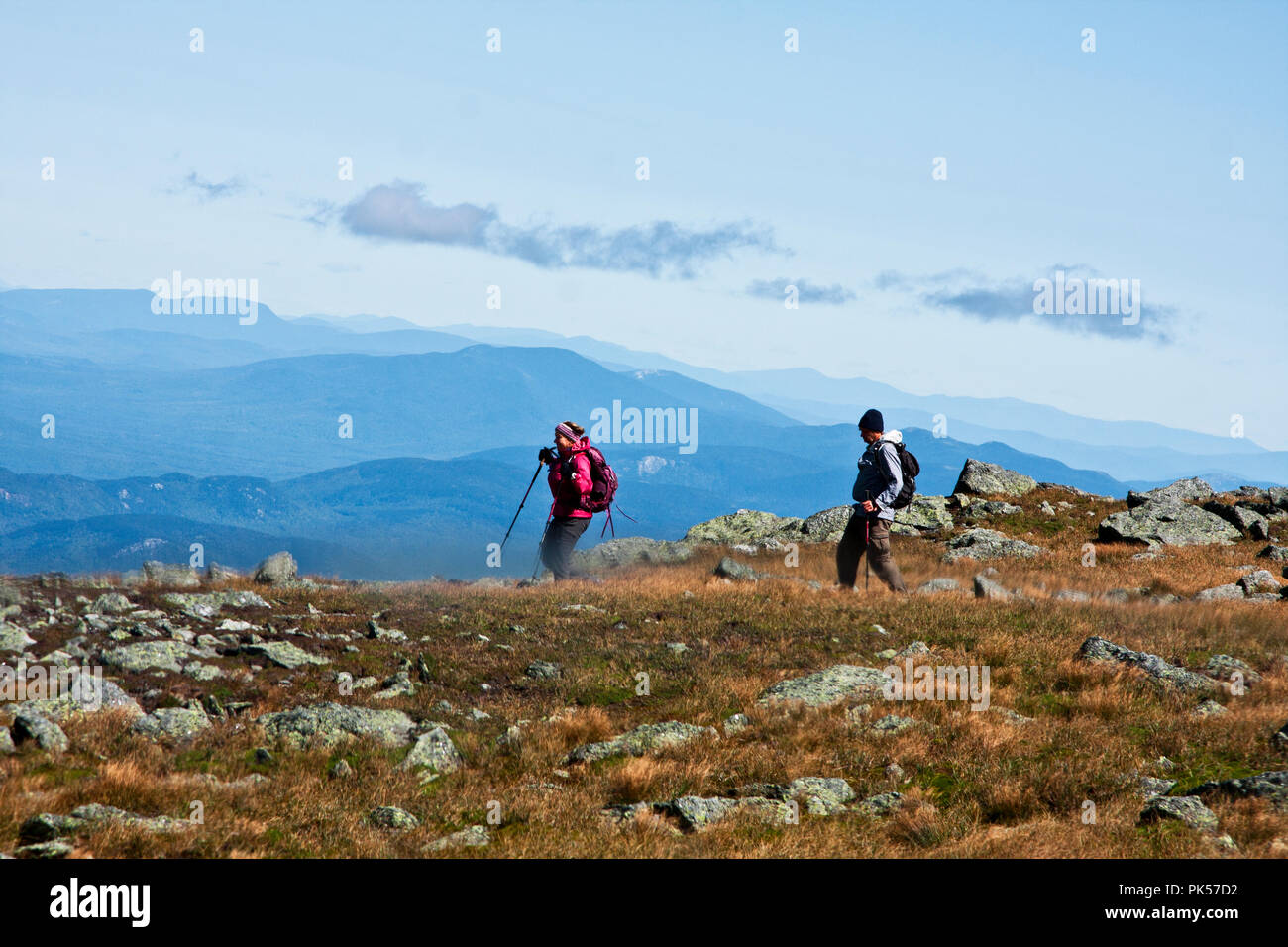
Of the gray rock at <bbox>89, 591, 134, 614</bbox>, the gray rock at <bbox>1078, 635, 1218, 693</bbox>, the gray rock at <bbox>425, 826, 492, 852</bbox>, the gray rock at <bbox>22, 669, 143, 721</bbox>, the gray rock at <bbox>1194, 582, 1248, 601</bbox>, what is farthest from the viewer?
the gray rock at <bbox>1194, 582, 1248, 601</bbox>

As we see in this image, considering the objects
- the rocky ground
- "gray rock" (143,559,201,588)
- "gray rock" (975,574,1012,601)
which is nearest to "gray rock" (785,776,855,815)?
the rocky ground

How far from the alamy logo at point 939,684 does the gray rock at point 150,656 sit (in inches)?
314

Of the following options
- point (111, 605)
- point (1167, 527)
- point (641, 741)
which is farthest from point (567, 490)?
point (1167, 527)

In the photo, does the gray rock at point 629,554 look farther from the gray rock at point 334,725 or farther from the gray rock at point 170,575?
the gray rock at point 334,725

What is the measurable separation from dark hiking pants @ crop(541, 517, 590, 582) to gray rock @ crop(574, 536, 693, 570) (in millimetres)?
8106

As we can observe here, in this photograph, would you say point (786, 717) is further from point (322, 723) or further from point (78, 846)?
point (78, 846)

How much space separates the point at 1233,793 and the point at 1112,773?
97 cm

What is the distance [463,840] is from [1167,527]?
Result: 28.2m

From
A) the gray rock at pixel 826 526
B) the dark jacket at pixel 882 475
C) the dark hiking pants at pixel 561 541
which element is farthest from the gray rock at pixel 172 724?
the gray rock at pixel 826 526

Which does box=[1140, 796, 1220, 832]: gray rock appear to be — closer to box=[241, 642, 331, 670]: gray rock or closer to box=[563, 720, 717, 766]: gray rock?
box=[563, 720, 717, 766]: gray rock

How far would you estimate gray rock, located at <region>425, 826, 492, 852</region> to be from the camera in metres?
6.99
